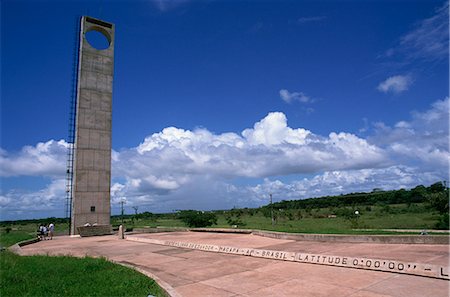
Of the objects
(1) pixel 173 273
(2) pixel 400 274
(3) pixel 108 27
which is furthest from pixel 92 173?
(2) pixel 400 274

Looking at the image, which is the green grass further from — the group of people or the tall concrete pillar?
the tall concrete pillar

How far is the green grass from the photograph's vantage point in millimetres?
7162

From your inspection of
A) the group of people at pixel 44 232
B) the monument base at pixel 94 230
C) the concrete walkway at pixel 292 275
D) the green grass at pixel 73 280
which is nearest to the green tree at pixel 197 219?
the monument base at pixel 94 230

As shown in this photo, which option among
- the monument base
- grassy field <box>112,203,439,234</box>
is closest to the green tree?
grassy field <box>112,203,439,234</box>

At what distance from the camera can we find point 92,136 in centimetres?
2753

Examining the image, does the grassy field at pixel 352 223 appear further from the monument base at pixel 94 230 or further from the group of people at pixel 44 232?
the group of people at pixel 44 232

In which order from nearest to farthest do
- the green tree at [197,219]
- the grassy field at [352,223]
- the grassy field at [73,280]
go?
the grassy field at [73,280] < the grassy field at [352,223] < the green tree at [197,219]

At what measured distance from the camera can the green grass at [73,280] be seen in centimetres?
716

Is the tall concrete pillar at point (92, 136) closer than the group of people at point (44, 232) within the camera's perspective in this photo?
No

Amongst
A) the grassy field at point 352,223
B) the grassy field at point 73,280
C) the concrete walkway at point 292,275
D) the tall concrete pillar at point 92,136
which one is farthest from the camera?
the tall concrete pillar at point 92,136

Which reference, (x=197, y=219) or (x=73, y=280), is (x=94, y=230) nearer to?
(x=197, y=219)

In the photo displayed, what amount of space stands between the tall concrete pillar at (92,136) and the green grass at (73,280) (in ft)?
52.4

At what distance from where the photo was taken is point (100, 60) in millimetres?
28859

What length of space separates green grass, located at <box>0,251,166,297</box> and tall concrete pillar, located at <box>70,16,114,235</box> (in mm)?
15965
